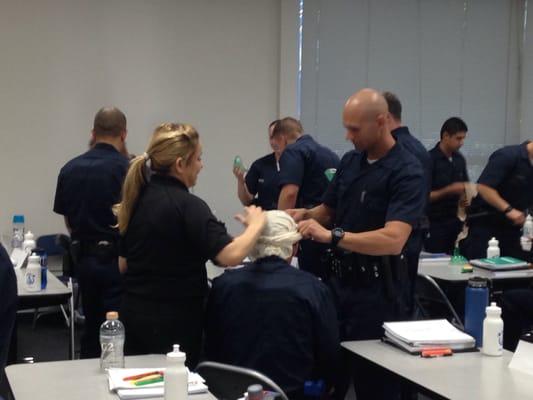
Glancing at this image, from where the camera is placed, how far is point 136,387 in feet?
6.66

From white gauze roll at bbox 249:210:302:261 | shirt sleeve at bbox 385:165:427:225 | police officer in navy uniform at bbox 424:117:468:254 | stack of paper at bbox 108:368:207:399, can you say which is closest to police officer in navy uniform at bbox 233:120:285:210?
police officer in navy uniform at bbox 424:117:468:254

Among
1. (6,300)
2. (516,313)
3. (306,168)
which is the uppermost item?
(306,168)

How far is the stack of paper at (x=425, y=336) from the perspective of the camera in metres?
2.49

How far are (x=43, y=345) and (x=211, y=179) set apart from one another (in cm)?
212

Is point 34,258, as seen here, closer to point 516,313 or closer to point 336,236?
point 336,236

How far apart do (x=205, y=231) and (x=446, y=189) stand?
3858mm

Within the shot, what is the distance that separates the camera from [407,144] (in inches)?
150

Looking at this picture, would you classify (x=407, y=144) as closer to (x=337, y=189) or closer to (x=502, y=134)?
(x=337, y=189)

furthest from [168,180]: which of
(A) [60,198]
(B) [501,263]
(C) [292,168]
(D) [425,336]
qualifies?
(B) [501,263]

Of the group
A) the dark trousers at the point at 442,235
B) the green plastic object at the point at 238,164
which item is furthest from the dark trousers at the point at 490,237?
the green plastic object at the point at 238,164

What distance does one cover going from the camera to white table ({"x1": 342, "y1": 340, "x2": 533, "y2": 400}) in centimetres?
208

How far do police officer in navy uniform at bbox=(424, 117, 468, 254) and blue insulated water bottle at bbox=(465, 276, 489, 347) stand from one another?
3.17 m

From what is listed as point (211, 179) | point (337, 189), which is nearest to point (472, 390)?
point (337, 189)

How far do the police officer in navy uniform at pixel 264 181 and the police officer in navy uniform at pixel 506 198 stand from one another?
1450 millimetres
